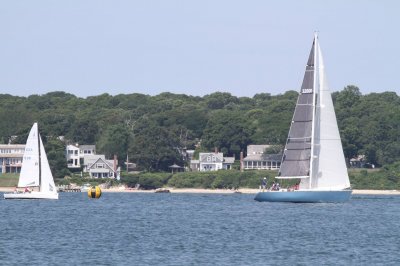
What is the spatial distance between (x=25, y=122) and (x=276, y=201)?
332 feet

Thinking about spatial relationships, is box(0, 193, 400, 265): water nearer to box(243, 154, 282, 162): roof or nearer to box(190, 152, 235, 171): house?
box(243, 154, 282, 162): roof

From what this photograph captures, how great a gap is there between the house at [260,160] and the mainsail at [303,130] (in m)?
72.1

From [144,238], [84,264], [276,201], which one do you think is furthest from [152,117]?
[84,264]

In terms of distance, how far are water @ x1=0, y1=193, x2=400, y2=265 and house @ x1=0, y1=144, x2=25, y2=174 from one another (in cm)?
7682

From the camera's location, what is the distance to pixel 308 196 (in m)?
97.2

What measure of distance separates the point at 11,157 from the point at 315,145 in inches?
3496

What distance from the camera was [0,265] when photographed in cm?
5200

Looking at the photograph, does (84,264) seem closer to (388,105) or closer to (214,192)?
(214,192)

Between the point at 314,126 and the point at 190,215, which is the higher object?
the point at 314,126

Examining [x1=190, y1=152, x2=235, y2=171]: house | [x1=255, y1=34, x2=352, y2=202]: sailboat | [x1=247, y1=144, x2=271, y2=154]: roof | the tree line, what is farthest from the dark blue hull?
[x1=247, y1=144, x2=271, y2=154]: roof

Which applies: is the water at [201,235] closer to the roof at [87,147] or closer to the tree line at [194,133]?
the tree line at [194,133]

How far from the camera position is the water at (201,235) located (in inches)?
2184

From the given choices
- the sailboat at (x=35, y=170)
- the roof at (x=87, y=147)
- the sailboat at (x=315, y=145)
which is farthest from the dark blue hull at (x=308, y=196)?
the roof at (x=87, y=147)

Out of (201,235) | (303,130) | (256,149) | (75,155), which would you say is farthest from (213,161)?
(201,235)
